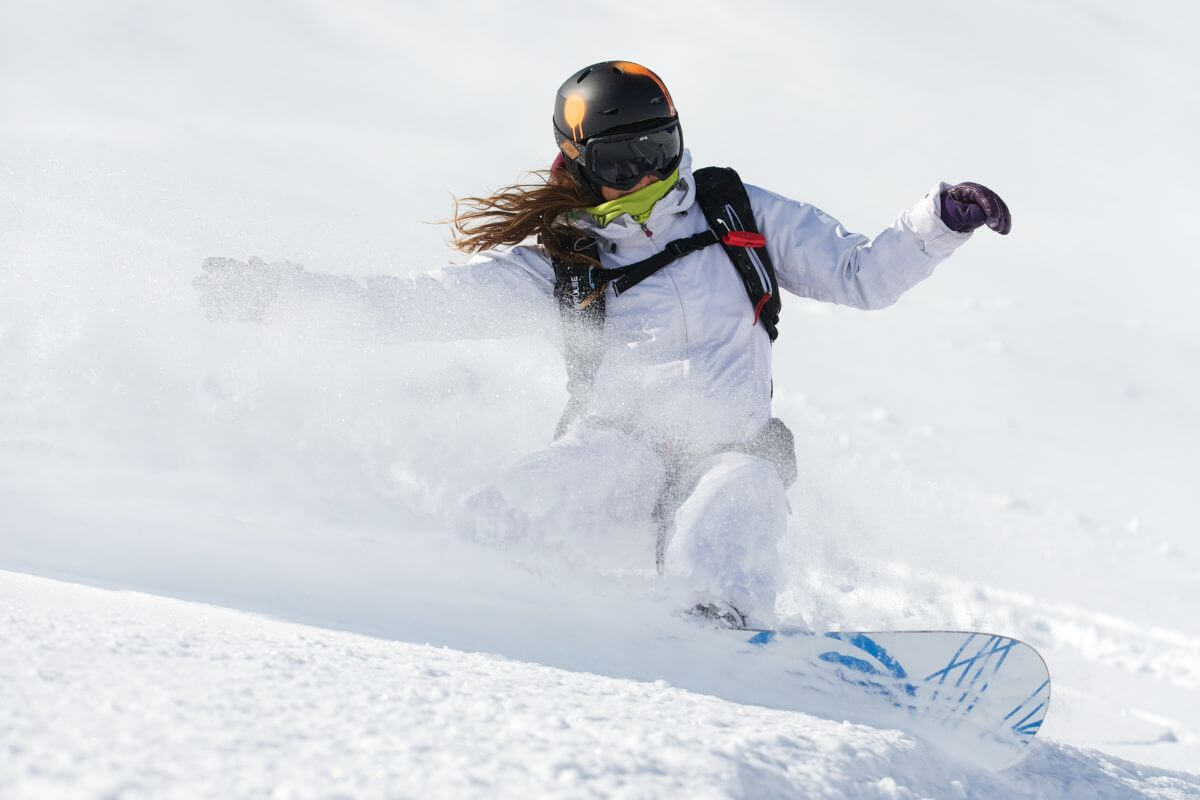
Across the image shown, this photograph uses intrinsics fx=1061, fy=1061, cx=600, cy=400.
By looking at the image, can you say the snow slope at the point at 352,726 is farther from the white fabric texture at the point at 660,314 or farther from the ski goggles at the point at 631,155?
the ski goggles at the point at 631,155

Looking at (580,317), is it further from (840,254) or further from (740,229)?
(840,254)

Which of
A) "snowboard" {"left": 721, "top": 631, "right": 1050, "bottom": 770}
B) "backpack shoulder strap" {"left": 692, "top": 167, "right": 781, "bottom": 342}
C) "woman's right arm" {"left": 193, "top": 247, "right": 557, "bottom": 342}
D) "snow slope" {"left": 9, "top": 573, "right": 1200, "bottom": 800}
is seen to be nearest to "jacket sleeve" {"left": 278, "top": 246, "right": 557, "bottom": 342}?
"woman's right arm" {"left": 193, "top": 247, "right": 557, "bottom": 342}

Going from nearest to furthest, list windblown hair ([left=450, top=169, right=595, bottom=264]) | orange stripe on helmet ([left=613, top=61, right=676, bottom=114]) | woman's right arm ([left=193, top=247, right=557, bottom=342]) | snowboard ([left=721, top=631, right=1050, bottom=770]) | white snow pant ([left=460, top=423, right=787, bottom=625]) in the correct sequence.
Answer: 1. snowboard ([left=721, top=631, right=1050, bottom=770])
2. white snow pant ([left=460, top=423, right=787, bottom=625])
3. woman's right arm ([left=193, top=247, right=557, bottom=342])
4. orange stripe on helmet ([left=613, top=61, right=676, bottom=114])
5. windblown hair ([left=450, top=169, right=595, bottom=264])

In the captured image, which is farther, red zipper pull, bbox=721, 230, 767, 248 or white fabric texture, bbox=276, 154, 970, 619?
red zipper pull, bbox=721, 230, 767, 248

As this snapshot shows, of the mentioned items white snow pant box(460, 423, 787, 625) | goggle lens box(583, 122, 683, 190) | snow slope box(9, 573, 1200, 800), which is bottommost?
snow slope box(9, 573, 1200, 800)

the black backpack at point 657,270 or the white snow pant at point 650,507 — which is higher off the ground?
the black backpack at point 657,270

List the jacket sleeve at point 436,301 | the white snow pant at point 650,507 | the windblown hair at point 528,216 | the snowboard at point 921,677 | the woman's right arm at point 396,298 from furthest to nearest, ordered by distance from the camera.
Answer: the windblown hair at point 528,216
the jacket sleeve at point 436,301
the woman's right arm at point 396,298
the white snow pant at point 650,507
the snowboard at point 921,677

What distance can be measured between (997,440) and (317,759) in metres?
8.85

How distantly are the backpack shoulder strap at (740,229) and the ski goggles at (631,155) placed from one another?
0.19 meters

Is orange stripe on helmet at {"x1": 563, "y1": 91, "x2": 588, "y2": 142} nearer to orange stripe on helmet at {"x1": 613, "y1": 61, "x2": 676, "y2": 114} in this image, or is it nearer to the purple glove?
orange stripe on helmet at {"x1": 613, "y1": 61, "x2": 676, "y2": 114}

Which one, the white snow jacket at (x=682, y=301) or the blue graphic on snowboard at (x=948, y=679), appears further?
the white snow jacket at (x=682, y=301)

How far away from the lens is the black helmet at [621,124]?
10.6 ft

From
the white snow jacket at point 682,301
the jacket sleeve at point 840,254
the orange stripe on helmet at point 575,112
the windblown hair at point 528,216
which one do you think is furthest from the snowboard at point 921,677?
the orange stripe on helmet at point 575,112

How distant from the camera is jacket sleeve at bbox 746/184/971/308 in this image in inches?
132
